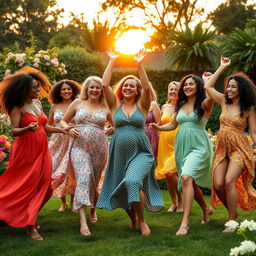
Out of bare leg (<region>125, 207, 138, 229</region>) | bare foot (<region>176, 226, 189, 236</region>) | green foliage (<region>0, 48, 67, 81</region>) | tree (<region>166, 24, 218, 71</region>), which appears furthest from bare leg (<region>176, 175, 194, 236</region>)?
tree (<region>166, 24, 218, 71</region>)

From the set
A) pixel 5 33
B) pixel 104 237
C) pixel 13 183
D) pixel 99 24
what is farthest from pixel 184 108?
pixel 5 33

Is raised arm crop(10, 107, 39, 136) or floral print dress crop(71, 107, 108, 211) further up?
raised arm crop(10, 107, 39, 136)

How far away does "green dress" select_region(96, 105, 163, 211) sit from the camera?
5.57m

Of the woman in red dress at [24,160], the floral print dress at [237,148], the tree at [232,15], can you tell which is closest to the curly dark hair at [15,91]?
the woman in red dress at [24,160]

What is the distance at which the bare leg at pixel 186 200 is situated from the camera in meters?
5.41

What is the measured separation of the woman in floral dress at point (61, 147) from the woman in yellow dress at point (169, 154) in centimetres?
150

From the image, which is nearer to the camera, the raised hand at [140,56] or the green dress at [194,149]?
the raised hand at [140,56]

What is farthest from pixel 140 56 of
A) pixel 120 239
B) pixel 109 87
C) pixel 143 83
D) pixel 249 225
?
pixel 249 225

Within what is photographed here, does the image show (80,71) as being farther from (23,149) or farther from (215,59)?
(23,149)

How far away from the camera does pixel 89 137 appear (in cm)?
603

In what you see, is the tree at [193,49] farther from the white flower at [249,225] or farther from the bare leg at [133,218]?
the white flower at [249,225]

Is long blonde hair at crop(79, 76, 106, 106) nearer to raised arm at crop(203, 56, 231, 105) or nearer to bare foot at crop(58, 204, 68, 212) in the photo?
raised arm at crop(203, 56, 231, 105)

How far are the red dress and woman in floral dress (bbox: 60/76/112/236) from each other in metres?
0.46

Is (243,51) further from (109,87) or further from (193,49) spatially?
(109,87)
